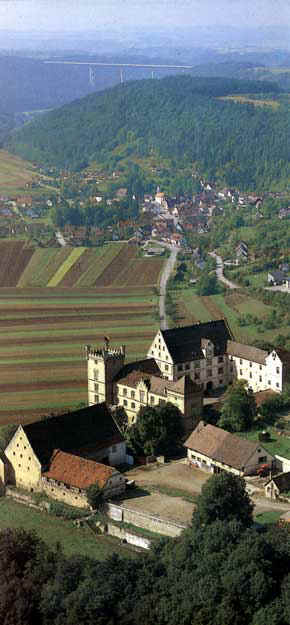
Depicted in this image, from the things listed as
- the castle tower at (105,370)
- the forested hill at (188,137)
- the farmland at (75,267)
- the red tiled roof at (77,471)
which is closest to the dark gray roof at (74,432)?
the red tiled roof at (77,471)

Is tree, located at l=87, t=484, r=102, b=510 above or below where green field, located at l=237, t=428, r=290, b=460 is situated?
above

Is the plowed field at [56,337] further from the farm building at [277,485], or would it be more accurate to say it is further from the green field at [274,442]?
the farm building at [277,485]

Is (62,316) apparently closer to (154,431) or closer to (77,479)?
(154,431)

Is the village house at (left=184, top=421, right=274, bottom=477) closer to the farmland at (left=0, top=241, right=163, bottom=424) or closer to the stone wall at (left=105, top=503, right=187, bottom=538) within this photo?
the stone wall at (left=105, top=503, right=187, bottom=538)

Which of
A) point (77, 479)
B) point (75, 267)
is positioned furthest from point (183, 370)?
point (75, 267)

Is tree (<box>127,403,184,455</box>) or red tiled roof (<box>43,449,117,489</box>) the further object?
tree (<box>127,403,184,455</box>)

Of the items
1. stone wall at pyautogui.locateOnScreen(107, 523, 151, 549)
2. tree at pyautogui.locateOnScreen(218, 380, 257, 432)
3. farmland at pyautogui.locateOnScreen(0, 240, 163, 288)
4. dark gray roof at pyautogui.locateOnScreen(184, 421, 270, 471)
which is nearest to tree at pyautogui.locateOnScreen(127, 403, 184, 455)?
dark gray roof at pyautogui.locateOnScreen(184, 421, 270, 471)
